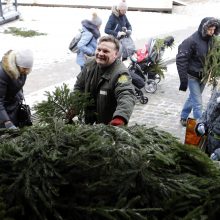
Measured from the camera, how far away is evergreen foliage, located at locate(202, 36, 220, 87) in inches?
291

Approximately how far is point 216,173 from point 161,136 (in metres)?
0.46

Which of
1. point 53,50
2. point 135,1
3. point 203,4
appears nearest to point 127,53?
point 53,50

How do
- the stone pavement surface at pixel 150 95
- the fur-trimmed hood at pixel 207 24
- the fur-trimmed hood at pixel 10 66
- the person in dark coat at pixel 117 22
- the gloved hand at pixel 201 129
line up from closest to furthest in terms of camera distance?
the fur-trimmed hood at pixel 10 66 < the gloved hand at pixel 201 129 < the fur-trimmed hood at pixel 207 24 < the stone pavement surface at pixel 150 95 < the person in dark coat at pixel 117 22

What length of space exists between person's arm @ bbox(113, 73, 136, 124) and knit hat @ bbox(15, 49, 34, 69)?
3.53 feet

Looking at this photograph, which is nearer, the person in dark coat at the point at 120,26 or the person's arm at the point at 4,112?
the person's arm at the point at 4,112

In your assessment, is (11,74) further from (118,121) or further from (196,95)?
(196,95)

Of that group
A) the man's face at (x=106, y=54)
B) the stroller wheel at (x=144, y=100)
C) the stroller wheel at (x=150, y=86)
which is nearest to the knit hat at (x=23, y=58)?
the man's face at (x=106, y=54)

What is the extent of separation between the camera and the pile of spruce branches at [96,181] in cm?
255

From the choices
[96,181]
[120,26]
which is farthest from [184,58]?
[96,181]

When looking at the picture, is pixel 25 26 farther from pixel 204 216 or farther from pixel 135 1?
pixel 204 216

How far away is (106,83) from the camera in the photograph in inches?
189

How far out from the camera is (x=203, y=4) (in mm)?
20469

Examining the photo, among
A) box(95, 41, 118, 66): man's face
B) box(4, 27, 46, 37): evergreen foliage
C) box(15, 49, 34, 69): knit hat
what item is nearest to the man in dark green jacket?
box(95, 41, 118, 66): man's face

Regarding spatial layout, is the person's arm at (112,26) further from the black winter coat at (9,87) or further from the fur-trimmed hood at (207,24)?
the black winter coat at (9,87)
